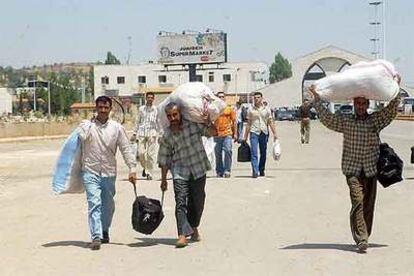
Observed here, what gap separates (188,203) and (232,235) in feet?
2.56

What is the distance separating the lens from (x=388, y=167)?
9.28 meters

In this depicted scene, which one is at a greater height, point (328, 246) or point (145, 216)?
point (145, 216)

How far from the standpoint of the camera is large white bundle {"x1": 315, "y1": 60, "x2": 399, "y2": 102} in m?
9.23

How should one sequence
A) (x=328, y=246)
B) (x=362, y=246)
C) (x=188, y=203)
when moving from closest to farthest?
(x=362, y=246) → (x=328, y=246) → (x=188, y=203)

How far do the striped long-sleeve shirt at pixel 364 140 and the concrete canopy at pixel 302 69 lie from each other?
108 m

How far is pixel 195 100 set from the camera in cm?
980

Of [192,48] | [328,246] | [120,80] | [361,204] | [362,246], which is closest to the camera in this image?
[362,246]

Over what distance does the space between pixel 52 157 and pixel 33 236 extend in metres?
18.6

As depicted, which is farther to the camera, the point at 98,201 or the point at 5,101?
the point at 5,101

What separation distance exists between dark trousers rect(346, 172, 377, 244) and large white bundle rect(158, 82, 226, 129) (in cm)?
170

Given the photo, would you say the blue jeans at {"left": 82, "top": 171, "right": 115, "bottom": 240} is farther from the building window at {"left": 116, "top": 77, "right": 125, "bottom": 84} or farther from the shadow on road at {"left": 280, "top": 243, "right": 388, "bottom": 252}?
the building window at {"left": 116, "top": 77, "right": 125, "bottom": 84}

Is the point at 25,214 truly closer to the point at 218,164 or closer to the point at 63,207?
the point at 63,207

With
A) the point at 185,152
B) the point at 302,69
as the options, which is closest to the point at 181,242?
the point at 185,152

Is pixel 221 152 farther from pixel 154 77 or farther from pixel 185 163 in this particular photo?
pixel 154 77
